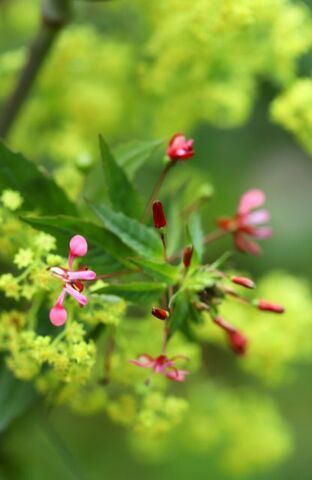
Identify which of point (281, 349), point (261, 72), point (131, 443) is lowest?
point (131, 443)

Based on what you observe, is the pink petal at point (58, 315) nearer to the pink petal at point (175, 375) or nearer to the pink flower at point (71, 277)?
the pink flower at point (71, 277)

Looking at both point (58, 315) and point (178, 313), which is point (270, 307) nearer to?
point (178, 313)

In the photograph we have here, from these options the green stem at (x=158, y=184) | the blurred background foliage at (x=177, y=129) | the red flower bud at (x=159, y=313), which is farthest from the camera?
the blurred background foliage at (x=177, y=129)

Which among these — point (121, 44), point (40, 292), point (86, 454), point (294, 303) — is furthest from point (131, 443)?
point (40, 292)

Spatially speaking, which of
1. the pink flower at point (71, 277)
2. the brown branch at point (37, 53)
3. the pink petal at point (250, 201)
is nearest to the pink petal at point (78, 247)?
the pink flower at point (71, 277)

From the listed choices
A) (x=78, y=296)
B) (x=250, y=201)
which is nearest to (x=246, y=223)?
(x=250, y=201)

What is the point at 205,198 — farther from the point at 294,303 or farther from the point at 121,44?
the point at 121,44
